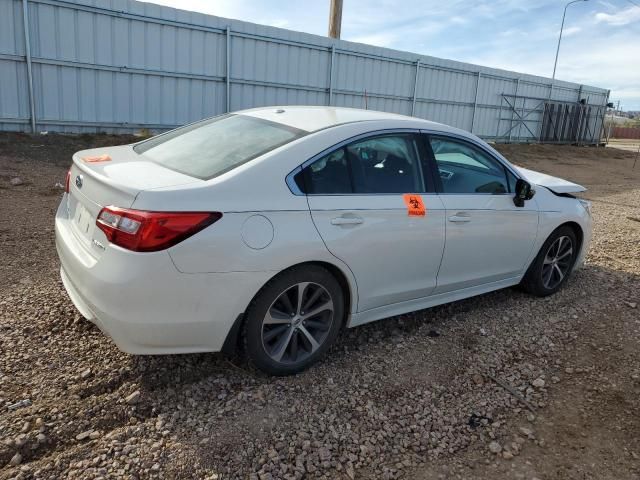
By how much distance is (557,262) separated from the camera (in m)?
4.88

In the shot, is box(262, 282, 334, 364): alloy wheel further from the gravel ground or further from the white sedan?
the gravel ground

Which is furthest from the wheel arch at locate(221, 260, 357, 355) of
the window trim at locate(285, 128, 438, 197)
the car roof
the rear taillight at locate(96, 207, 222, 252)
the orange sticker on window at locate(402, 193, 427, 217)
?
the car roof

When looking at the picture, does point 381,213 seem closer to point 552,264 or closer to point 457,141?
point 457,141

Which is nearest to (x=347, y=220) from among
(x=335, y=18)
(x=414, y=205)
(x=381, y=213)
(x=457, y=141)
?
(x=381, y=213)

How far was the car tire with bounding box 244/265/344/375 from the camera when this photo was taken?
2.94 metres

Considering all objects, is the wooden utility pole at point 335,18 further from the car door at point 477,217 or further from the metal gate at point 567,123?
the metal gate at point 567,123

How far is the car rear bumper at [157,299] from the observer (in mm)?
2578

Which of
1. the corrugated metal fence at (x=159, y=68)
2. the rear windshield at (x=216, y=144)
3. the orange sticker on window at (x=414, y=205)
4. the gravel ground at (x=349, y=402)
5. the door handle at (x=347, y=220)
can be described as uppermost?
the corrugated metal fence at (x=159, y=68)

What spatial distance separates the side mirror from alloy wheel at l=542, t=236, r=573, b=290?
2.44 feet

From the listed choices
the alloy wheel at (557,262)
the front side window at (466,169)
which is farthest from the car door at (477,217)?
the alloy wheel at (557,262)

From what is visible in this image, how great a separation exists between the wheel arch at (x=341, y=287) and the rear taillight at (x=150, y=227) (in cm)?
52

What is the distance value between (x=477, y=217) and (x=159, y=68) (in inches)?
416

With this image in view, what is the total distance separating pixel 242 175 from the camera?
9.37 ft

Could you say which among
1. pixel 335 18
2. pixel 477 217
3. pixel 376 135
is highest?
pixel 335 18
